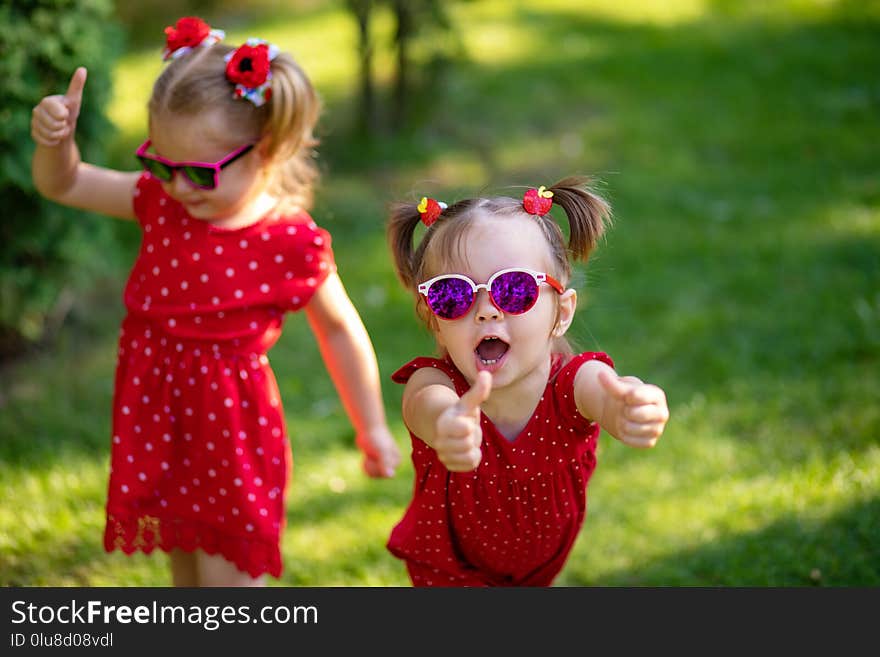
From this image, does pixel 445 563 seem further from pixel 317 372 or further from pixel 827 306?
pixel 827 306

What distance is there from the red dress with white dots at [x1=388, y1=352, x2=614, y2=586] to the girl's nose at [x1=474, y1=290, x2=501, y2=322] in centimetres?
25

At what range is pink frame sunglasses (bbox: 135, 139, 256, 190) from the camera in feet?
8.16

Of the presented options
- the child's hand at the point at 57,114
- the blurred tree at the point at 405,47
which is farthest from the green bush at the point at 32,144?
the blurred tree at the point at 405,47

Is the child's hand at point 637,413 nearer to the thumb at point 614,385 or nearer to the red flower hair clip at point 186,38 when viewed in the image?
the thumb at point 614,385

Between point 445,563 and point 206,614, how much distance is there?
24.3 inches

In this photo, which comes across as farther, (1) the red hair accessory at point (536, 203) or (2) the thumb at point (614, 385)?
(1) the red hair accessory at point (536, 203)

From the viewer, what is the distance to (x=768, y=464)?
12.2 feet

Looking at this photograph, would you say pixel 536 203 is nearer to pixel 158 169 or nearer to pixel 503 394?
pixel 503 394

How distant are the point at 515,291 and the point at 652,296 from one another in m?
3.05

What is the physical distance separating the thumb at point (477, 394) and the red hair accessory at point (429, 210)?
0.53m

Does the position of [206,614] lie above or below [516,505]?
below

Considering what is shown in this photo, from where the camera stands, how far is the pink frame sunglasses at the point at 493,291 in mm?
2086

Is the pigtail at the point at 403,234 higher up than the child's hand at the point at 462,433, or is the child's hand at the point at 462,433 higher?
the pigtail at the point at 403,234

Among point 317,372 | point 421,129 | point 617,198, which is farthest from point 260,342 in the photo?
point 421,129
